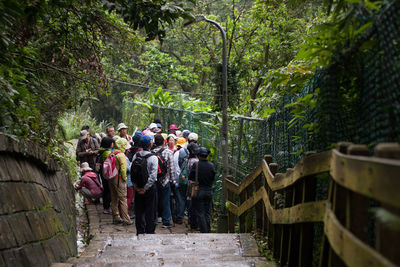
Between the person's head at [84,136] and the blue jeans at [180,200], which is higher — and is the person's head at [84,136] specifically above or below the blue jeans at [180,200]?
above

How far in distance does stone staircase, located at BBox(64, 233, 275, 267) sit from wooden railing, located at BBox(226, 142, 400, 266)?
0.45 meters

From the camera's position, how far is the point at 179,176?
1041cm

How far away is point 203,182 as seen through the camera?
30.0 feet

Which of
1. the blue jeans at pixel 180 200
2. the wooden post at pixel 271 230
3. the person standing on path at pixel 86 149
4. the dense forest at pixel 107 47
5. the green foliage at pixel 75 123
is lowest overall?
the blue jeans at pixel 180 200

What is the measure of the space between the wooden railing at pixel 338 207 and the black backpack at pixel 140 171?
2.56 m

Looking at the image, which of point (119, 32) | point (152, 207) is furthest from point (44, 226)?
point (119, 32)

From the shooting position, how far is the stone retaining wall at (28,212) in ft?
13.7

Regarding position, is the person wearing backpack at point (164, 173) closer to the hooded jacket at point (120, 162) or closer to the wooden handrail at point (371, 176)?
the hooded jacket at point (120, 162)

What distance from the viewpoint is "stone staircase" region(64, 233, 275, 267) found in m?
5.52

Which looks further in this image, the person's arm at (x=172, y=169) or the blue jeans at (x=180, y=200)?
the blue jeans at (x=180, y=200)

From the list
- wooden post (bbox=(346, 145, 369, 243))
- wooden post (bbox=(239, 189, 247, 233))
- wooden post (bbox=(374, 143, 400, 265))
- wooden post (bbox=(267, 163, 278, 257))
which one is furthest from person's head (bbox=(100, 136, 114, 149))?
wooden post (bbox=(374, 143, 400, 265))

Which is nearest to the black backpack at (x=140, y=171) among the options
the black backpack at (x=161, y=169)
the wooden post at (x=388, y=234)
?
the black backpack at (x=161, y=169)

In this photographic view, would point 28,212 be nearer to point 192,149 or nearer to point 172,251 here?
point 172,251

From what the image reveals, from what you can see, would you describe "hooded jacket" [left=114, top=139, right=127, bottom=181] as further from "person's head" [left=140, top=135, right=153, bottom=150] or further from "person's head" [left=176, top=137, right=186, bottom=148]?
"person's head" [left=176, top=137, right=186, bottom=148]
